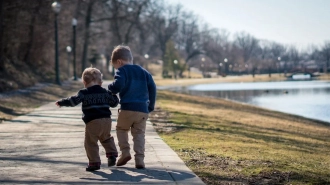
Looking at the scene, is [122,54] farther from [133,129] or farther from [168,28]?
[168,28]

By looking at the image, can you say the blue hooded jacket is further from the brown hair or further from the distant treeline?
the distant treeline

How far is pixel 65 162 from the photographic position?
7.50 metres

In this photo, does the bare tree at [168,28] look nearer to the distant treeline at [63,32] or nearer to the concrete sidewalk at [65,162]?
the distant treeline at [63,32]

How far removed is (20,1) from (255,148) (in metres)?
19.5

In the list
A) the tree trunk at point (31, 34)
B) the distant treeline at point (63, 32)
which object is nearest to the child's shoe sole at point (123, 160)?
the distant treeline at point (63, 32)

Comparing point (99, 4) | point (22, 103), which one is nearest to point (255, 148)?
point (22, 103)

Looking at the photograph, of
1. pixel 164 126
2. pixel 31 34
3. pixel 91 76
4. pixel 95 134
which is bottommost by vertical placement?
pixel 164 126

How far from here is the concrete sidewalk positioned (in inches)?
249

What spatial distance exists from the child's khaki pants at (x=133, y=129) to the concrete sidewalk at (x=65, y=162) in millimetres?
236

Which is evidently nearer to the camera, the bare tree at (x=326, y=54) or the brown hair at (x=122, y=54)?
the brown hair at (x=122, y=54)

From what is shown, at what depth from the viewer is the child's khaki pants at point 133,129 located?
6953 mm

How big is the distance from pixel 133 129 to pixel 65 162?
3.54 ft

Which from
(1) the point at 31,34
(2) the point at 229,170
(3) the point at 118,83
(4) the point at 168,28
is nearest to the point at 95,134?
(3) the point at 118,83

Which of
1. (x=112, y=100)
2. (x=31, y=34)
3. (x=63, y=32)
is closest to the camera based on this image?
(x=112, y=100)
